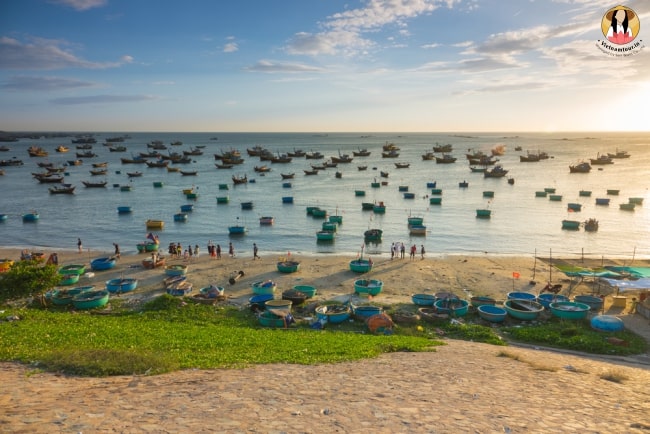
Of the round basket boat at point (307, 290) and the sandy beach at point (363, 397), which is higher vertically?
the sandy beach at point (363, 397)

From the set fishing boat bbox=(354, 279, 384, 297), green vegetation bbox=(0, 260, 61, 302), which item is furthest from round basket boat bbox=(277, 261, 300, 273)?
green vegetation bbox=(0, 260, 61, 302)

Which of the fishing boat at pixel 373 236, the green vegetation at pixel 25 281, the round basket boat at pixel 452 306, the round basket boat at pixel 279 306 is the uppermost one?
the green vegetation at pixel 25 281

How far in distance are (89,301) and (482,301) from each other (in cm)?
A: 2295

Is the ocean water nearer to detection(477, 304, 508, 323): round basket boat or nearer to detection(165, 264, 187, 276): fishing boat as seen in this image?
detection(165, 264, 187, 276): fishing boat

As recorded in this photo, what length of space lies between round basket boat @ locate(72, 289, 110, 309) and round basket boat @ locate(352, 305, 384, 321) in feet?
47.4

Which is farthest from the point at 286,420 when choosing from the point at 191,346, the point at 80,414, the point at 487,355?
the point at 487,355

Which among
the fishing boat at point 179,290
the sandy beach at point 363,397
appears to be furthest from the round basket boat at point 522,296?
the fishing boat at point 179,290

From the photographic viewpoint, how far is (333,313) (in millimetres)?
23734

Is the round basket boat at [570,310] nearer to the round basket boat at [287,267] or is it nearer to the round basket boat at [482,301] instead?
the round basket boat at [482,301]

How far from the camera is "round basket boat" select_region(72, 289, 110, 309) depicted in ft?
82.6

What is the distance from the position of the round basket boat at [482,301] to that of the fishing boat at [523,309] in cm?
97

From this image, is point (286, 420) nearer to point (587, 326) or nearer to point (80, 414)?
point (80, 414)

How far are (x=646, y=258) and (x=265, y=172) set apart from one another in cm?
9439

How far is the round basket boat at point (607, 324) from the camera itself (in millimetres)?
22016
